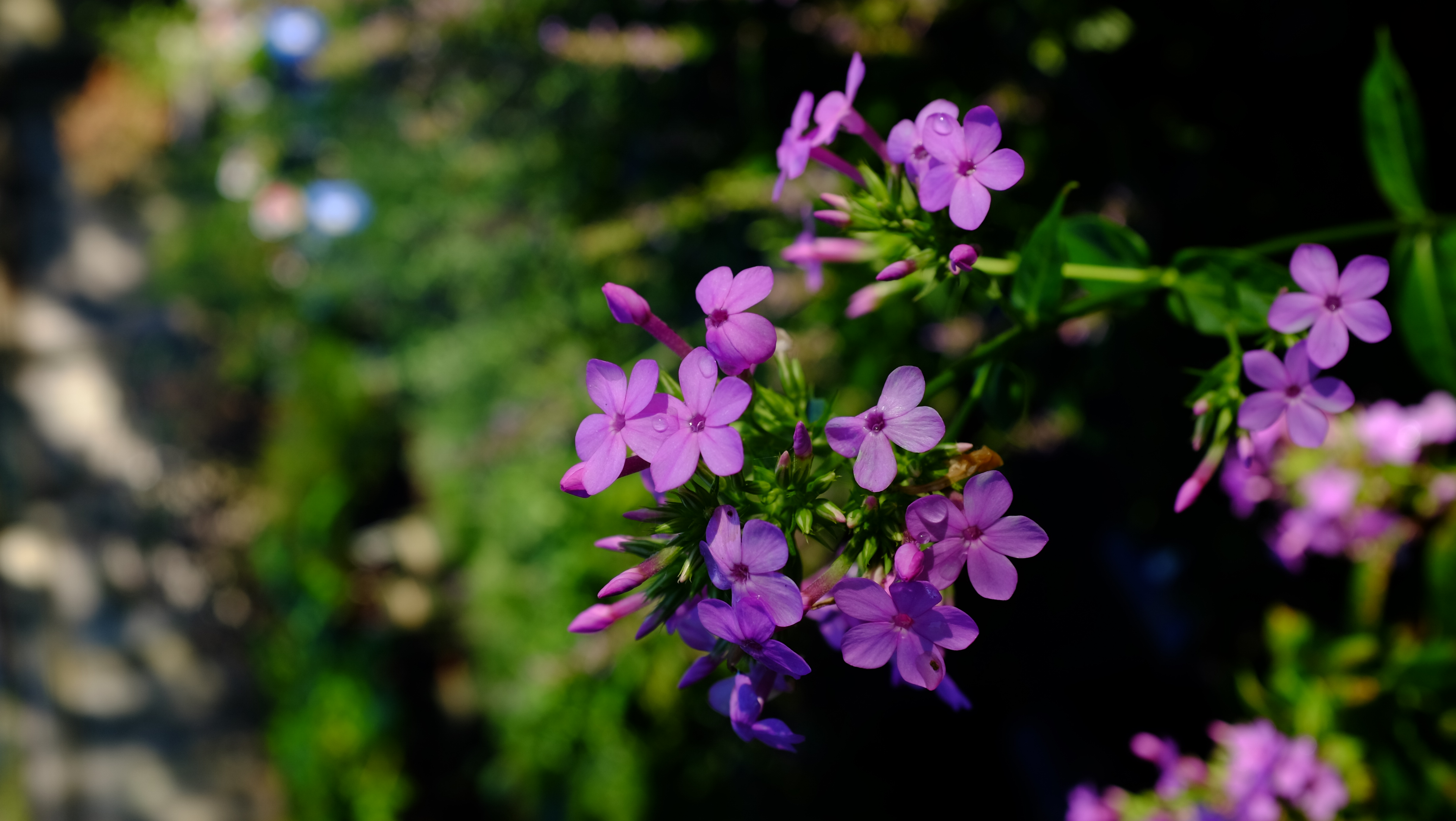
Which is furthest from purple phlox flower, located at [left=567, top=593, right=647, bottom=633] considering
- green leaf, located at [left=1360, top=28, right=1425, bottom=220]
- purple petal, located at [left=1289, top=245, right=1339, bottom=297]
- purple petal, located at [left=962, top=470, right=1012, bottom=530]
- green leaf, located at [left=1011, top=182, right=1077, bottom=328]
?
green leaf, located at [left=1360, top=28, right=1425, bottom=220]

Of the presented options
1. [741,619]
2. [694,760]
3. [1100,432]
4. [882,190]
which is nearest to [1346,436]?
[1100,432]

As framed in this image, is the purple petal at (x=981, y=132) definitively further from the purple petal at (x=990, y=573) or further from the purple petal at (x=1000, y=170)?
the purple petal at (x=990, y=573)

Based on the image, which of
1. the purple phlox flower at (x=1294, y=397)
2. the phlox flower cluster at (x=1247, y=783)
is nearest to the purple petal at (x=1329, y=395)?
the purple phlox flower at (x=1294, y=397)

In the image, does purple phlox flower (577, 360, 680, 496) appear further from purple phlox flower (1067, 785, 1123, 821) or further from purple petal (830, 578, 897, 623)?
purple phlox flower (1067, 785, 1123, 821)

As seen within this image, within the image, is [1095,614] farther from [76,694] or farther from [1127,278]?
[76,694]

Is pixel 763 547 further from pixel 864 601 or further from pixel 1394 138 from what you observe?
pixel 1394 138

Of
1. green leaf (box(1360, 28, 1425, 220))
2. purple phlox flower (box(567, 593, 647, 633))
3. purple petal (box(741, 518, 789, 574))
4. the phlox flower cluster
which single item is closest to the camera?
purple petal (box(741, 518, 789, 574))

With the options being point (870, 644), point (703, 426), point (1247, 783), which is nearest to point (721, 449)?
point (703, 426)
